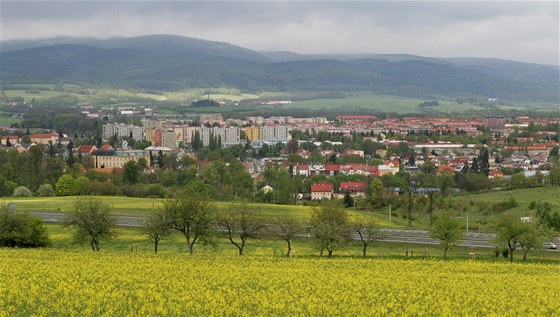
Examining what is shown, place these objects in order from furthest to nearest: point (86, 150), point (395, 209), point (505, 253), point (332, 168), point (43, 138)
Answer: point (43, 138) < point (86, 150) < point (332, 168) < point (395, 209) < point (505, 253)

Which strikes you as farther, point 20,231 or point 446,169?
point 446,169

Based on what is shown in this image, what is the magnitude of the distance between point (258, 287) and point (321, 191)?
223 feet

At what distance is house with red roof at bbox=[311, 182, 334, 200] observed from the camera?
99.2m

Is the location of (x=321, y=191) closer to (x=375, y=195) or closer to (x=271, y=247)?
(x=375, y=195)

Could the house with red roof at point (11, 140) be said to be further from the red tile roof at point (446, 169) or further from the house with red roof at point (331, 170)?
the red tile roof at point (446, 169)

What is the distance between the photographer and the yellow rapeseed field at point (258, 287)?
2759 cm

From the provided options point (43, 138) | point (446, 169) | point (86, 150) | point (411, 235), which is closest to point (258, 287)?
point (411, 235)

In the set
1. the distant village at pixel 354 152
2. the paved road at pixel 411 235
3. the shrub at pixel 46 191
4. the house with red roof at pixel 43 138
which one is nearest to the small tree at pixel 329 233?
the paved road at pixel 411 235

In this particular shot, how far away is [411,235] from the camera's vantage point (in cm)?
6116

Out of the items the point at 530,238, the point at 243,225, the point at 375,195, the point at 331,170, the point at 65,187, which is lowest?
the point at 331,170

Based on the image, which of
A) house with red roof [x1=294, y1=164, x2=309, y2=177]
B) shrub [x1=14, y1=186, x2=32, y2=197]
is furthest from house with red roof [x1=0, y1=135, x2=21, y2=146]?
shrub [x1=14, y1=186, x2=32, y2=197]

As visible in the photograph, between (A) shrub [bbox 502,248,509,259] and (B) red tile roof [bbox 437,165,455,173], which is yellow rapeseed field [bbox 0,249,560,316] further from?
(B) red tile roof [bbox 437,165,455,173]

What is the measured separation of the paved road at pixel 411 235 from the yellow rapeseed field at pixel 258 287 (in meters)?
14.0

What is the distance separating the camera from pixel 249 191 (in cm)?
9794
